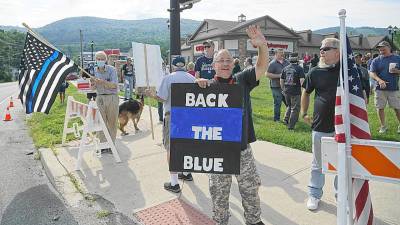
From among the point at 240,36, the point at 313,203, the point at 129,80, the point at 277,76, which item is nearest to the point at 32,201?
the point at 313,203

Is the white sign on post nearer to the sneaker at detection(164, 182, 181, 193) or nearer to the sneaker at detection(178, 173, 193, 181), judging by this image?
the sneaker at detection(178, 173, 193, 181)

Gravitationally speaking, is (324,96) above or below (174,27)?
below

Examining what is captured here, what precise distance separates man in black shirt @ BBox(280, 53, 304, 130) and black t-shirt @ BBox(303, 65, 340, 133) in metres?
4.62

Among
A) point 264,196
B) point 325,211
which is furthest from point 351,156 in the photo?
point 264,196

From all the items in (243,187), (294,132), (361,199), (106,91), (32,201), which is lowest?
(32,201)

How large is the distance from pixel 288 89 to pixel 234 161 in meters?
6.08

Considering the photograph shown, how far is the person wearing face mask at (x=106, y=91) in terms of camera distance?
6.95 m

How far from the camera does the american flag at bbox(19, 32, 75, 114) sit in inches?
230

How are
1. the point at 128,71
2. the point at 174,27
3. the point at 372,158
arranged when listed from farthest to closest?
1. the point at 128,71
2. the point at 174,27
3. the point at 372,158

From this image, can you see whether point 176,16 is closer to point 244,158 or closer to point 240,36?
point 244,158

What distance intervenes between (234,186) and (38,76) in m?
3.54

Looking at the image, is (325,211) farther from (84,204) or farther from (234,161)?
(84,204)

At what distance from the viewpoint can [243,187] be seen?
3639 mm

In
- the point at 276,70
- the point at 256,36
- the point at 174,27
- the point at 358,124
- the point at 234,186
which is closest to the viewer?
the point at 358,124
